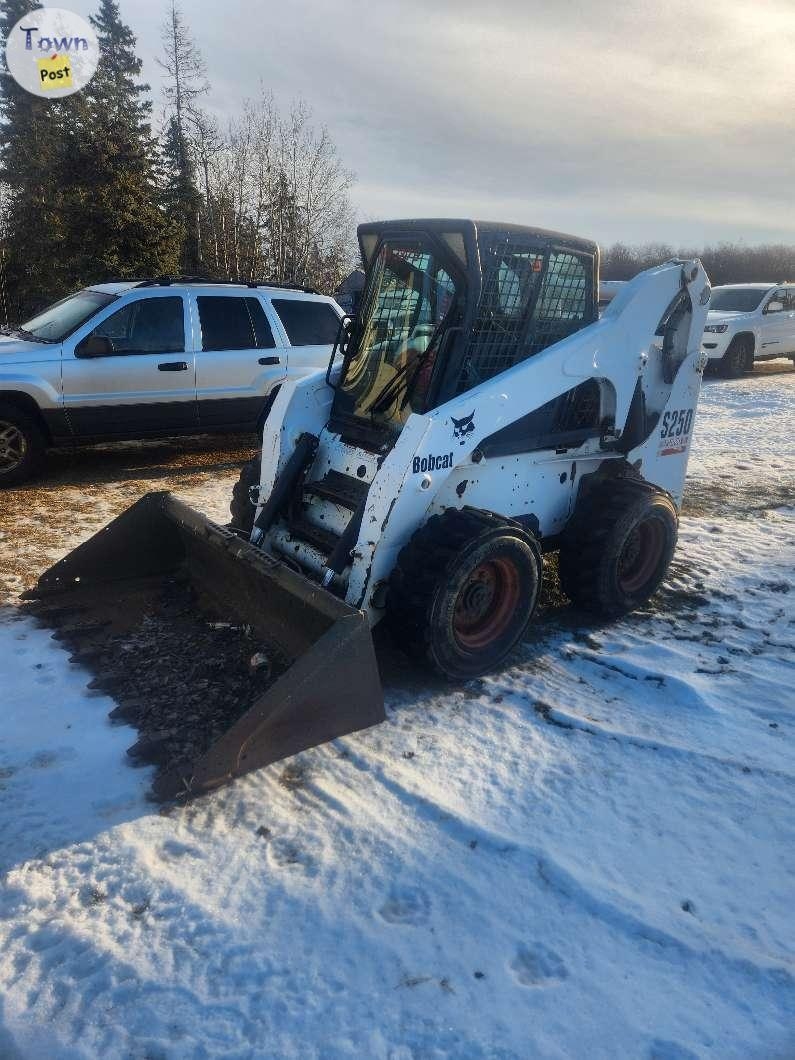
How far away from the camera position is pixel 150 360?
26.6ft

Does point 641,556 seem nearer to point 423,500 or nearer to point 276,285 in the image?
point 423,500

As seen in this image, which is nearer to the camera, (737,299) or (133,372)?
(133,372)

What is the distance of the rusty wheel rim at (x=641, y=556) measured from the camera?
5.20 m

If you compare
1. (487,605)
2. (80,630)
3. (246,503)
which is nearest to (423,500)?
(487,605)

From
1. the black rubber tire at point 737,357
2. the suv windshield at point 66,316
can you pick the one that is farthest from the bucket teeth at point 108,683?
the black rubber tire at point 737,357

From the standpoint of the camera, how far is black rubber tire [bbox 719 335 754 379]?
53.3ft

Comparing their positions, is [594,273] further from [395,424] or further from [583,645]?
[583,645]

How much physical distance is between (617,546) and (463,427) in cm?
144

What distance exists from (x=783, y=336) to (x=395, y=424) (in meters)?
15.3

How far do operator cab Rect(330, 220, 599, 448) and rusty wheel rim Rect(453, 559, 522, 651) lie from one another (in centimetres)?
100

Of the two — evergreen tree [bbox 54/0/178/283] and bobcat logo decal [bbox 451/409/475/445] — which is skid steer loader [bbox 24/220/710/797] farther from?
evergreen tree [bbox 54/0/178/283]

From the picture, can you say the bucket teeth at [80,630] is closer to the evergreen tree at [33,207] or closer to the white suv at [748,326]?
the white suv at [748,326]

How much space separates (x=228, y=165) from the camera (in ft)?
101

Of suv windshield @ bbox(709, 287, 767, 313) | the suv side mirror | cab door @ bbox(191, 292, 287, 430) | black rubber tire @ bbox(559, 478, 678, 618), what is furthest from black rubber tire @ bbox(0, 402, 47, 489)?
suv windshield @ bbox(709, 287, 767, 313)
